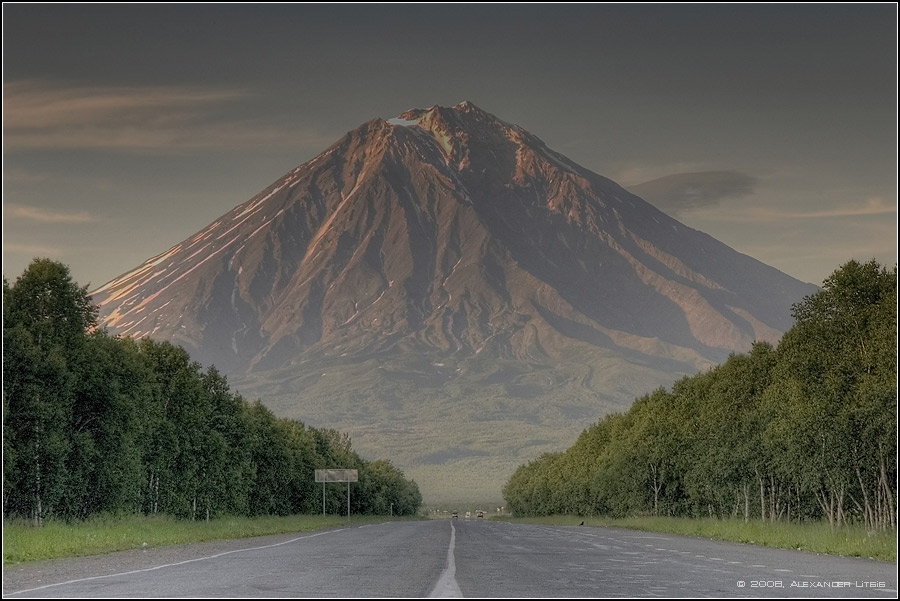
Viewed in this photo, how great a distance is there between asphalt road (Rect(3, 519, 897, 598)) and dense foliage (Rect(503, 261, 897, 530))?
20141 mm

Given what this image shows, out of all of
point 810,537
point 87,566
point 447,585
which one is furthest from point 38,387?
point 447,585

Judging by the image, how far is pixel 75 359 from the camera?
6197 cm

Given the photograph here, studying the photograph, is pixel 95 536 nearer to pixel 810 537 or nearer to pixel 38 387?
pixel 38 387

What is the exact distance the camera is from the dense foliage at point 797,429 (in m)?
57.0

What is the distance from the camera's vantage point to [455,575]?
85.1 feet

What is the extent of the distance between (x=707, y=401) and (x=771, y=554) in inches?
2501

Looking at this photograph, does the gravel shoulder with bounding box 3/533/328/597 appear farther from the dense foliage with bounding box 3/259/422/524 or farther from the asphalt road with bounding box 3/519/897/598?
the dense foliage with bounding box 3/259/422/524

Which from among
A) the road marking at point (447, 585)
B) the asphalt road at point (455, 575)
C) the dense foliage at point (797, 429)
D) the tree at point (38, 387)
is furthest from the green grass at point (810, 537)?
the tree at point (38, 387)

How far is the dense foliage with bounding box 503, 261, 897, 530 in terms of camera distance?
187ft

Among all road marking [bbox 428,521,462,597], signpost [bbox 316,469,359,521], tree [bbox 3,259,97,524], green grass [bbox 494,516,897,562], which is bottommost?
green grass [bbox 494,516,897,562]

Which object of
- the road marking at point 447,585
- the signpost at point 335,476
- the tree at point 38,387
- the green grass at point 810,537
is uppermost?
the tree at point 38,387

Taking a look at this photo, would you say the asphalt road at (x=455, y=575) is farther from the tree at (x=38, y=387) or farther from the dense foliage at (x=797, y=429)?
the dense foliage at (x=797, y=429)

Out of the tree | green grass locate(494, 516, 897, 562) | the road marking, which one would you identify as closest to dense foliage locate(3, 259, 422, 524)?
the tree

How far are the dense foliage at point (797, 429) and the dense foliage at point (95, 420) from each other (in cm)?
3668
